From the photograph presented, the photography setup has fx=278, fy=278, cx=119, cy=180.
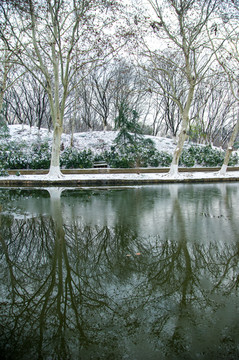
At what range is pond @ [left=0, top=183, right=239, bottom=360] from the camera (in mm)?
1982

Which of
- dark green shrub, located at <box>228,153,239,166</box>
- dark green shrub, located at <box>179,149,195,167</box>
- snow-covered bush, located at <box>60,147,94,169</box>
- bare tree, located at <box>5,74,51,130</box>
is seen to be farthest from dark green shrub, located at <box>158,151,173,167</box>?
bare tree, located at <box>5,74,51,130</box>

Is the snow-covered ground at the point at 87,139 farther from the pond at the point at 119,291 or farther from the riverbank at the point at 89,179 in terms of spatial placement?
the pond at the point at 119,291

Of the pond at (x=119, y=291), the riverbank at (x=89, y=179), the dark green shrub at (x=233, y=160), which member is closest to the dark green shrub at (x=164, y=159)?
the riverbank at (x=89, y=179)

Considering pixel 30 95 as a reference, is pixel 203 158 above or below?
below

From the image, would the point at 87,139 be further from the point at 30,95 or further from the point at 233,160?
the point at 233,160

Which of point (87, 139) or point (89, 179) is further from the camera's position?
point (87, 139)

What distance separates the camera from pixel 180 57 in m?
27.0

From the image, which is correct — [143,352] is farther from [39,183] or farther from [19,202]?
[39,183]

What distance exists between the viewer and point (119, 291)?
2725 millimetres

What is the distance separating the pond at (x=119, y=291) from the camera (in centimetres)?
198

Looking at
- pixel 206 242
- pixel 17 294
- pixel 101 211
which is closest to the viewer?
pixel 17 294

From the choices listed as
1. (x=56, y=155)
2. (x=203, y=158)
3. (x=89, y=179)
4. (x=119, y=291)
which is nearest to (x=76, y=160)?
(x=56, y=155)

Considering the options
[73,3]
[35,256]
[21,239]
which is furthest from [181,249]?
[73,3]

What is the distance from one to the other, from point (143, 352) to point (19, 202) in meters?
7.16
